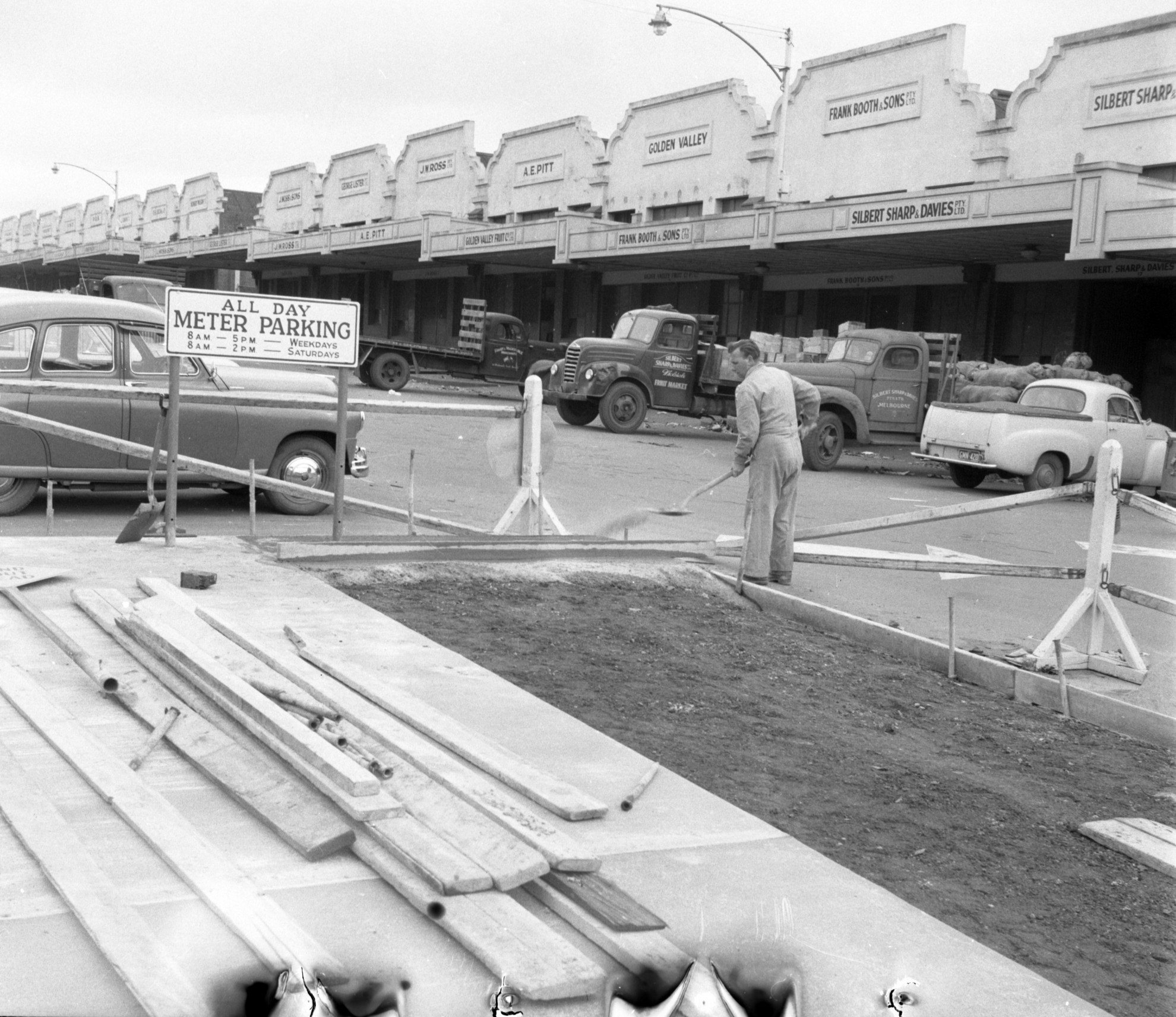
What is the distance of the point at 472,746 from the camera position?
4984 millimetres

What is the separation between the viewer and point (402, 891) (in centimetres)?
381

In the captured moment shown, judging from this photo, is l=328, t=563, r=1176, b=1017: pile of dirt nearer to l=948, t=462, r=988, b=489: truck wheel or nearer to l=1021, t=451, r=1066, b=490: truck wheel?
l=1021, t=451, r=1066, b=490: truck wheel

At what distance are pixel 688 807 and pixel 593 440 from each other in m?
18.1

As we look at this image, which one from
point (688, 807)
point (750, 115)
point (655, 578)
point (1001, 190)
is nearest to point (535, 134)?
point (750, 115)

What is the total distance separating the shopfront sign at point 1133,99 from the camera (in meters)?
26.8

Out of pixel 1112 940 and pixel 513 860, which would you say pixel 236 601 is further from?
pixel 1112 940

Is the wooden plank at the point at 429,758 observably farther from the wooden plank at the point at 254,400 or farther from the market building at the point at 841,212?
the market building at the point at 841,212

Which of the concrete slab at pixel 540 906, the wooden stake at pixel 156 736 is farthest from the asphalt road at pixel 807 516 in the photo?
the wooden stake at pixel 156 736

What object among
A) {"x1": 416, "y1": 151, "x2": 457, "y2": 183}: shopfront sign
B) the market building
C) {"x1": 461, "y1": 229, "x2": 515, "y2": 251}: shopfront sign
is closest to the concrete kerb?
the market building

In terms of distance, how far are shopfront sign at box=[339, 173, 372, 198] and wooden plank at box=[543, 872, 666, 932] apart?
53.9 m

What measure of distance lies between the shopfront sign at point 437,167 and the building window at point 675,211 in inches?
443

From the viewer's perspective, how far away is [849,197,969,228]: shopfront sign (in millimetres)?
26255

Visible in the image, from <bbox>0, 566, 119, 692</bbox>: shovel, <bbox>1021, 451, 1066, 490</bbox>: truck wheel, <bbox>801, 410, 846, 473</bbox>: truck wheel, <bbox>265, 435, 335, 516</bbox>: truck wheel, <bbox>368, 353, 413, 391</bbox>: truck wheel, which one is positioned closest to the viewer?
<bbox>0, 566, 119, 692</bbox>: shovel

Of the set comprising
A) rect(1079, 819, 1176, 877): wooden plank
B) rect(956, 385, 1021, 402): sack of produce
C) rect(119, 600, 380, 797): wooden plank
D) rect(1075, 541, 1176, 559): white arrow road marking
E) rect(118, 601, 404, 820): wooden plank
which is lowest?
rect(1075, 541, 1176, 559): white arrow road marking
